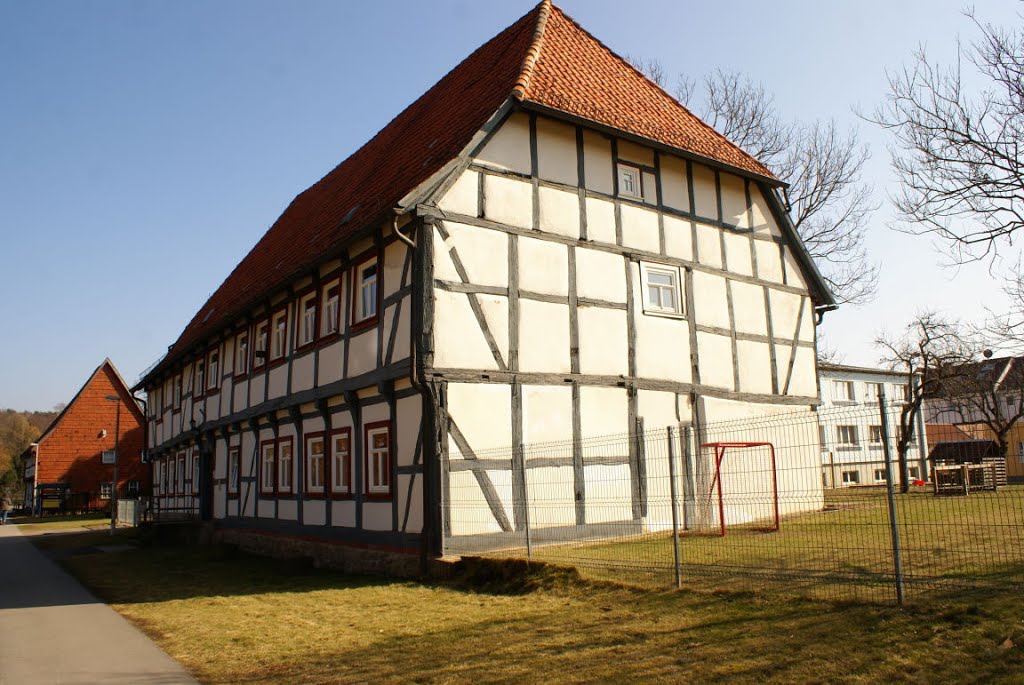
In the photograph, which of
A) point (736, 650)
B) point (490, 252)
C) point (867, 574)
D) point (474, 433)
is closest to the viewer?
point (736, 650)

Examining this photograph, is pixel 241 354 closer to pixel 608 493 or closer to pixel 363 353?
pixel 363 353

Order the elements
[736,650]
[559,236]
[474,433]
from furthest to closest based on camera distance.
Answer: [559,236] < [474,433] < [736,650]

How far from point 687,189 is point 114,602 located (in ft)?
42.6

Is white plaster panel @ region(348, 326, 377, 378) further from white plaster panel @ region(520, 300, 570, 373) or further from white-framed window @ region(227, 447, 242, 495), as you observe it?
white-framed window @ region(227, 447, 242, 495)

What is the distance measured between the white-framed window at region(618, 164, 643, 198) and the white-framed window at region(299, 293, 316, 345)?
6943 mm

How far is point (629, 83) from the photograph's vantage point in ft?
Answer: 60.5

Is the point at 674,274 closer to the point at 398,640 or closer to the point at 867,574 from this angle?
the point at 867,574

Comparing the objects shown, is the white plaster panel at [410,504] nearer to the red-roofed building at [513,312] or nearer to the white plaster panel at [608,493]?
the red-roofed building at [513,312]

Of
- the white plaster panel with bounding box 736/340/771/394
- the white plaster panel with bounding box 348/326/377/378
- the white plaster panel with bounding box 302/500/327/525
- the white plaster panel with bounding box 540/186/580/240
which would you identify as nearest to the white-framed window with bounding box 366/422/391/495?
the white plaster panel with bounding box 348/326/377/378

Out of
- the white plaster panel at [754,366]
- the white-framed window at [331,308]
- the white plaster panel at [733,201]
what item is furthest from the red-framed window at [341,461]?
the white plaster panel at [733,201]

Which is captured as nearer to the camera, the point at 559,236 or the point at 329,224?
the point at 559,236

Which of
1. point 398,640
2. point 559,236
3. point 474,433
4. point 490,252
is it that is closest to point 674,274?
point 559,236

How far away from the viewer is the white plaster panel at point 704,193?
57.4ft

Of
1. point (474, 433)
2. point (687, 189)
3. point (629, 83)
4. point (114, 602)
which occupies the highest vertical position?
point (629, 83)
